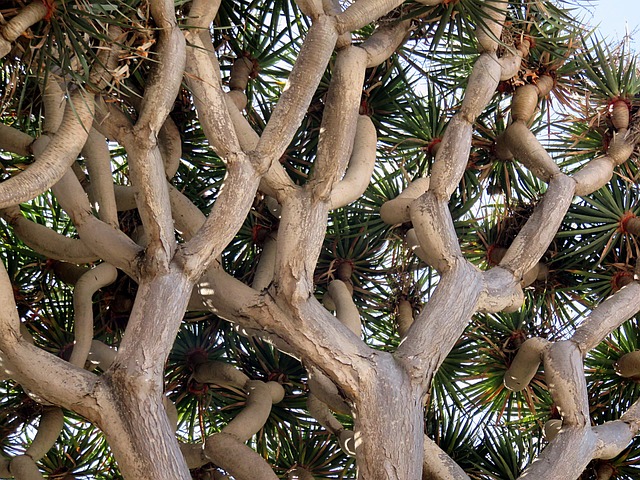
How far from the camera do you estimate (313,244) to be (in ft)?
12.2

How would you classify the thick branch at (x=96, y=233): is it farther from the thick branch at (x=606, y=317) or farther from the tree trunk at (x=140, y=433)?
the thick branch at (x=606, y=317)

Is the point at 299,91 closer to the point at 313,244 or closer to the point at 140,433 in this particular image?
the point at 313,244

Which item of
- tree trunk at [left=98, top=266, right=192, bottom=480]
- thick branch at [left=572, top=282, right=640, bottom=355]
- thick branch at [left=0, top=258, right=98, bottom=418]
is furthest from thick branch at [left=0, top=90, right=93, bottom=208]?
thick branch at [left=572, top=282, right=640, bottom=355]

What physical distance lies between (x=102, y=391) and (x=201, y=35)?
1.78 m

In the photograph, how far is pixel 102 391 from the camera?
307 cm

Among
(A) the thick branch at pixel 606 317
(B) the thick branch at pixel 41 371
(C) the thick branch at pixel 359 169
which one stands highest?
(C) the thick branch at pixel 359 169

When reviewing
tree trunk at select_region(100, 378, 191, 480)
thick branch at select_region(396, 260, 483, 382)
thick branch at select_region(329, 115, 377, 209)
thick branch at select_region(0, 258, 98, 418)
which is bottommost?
tree trunk at select_region(100, 378, 191, 480)

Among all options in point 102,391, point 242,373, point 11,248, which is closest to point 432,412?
point 242,373

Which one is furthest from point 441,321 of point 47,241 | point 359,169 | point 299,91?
point 47,241

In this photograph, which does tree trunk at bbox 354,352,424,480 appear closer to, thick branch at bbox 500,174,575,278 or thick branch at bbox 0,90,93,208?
thick branch at bbox 500,174,575,278

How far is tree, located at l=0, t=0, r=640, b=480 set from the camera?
3408 millimetres

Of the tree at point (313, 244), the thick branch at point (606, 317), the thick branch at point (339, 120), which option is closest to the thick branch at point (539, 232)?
the tree at point (313, 244)

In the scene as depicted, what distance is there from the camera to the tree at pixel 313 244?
11.2ft

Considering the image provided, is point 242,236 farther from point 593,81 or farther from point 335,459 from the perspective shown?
point 593,81
